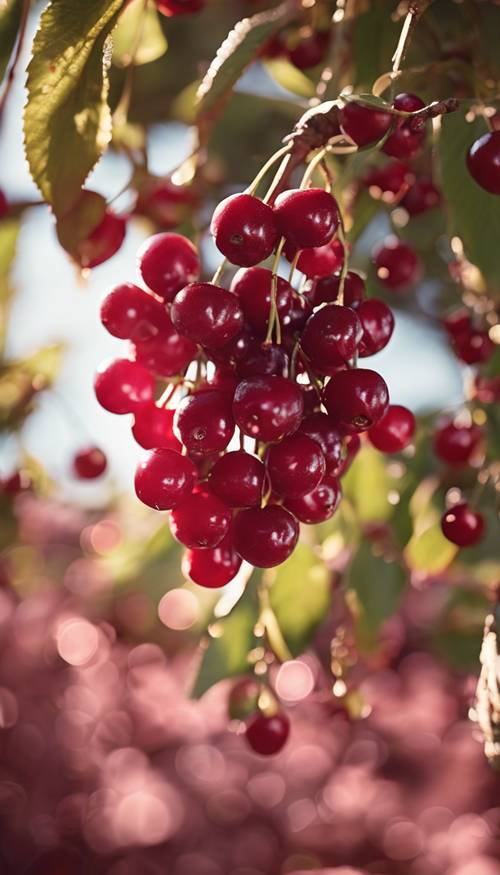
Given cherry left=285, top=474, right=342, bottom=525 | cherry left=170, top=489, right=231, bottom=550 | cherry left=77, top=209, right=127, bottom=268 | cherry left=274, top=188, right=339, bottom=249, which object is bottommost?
cherry left=285, top=474, right=342, bottom=525

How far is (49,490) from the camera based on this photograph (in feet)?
3.29

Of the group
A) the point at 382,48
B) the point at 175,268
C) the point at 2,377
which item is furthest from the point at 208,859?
the point at 382,48

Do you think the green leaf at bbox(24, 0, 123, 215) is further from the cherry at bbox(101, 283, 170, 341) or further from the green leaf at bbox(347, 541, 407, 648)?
the green leaf at bbox(347, 541, 407, 648)

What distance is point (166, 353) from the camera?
522 mm

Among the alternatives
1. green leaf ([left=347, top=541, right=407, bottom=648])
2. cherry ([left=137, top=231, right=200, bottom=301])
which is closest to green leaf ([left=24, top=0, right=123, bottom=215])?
cherry ([left=137, top=231, right=200, bottom=301])

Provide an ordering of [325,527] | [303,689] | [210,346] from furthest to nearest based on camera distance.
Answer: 1. [303,689]
2. [325,527]
3. [210,346]

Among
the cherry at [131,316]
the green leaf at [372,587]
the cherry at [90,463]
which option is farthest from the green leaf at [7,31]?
the green leaf at [372,587]

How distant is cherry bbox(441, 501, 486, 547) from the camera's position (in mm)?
654

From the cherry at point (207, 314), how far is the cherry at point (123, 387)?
10 centimetres

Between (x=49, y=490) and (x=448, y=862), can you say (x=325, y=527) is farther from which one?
(x=448, y=862)

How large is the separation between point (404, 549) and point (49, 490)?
459 millimetres

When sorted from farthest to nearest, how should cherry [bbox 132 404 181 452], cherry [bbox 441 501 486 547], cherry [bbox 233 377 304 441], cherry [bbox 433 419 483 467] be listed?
cherry [bbox 433 419 483 467] < cherry [bbox 441 501 486 547] < cherry [bbox 132 404 181 452] < cherry [bbox 233 377 304 441]

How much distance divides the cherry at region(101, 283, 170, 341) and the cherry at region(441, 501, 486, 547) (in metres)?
0.30

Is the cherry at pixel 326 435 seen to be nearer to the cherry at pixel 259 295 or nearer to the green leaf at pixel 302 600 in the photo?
the cherry at pixel 259 295
